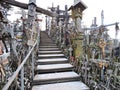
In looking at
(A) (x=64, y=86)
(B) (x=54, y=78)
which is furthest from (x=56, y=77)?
(A) (x=64, y=86)

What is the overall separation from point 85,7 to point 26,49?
3098 millimetres

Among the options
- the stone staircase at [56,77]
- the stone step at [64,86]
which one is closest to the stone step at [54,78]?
the stone staircase at [56,77]

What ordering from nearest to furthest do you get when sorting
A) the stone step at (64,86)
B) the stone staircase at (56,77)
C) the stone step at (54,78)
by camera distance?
1. the stone step at (64,86)
2. the stone staircase at (56,77)
3. the stone step at (54,78)

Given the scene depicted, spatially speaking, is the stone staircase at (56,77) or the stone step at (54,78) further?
the stone step at (54,78)

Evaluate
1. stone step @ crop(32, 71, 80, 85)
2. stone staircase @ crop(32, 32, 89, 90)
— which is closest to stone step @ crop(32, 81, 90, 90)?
stone staircase @ crop(32, 32, 89, 90)

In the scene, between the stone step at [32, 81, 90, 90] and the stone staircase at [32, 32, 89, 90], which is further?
the stone staircase at [32, 32, 89, 90]

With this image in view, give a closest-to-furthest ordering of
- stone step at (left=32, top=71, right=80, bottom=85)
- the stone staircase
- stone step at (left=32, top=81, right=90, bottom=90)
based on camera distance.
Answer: stone step at (left=32, top=81, right=90, bottom=90)
the stone staircase
stone step at (left=32, top=71, right=80, bottom=85)

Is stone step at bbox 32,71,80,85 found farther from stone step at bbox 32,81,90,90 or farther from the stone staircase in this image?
stone step at bbox 32,81,90,90

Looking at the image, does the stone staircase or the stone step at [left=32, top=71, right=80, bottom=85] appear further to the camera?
the stone step at [left=32, top=71, right=80, bottom=85]

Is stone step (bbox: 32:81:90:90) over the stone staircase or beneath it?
beneath

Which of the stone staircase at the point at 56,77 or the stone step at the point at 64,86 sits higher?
the stone staircase at the point at 56,77

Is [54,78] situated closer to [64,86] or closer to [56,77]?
[56,77]

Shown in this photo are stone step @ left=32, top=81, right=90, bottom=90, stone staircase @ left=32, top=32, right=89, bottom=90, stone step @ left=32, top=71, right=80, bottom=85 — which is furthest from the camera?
stone step @ left=32, top=71, right=80, bottom=85

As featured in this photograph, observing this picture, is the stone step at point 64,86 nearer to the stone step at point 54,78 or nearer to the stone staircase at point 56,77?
the stone staircase at point 56,77
